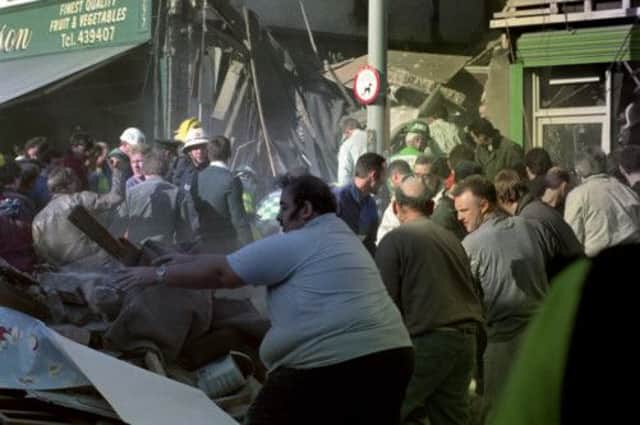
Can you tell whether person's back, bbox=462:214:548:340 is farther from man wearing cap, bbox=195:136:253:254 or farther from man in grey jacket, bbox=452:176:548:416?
man wearing cap, bbox=195:136:253:254

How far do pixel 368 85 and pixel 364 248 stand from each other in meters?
6.18

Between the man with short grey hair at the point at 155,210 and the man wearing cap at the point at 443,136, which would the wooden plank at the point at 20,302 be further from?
the man wearing cap at the point at 443,136

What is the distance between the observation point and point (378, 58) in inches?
429

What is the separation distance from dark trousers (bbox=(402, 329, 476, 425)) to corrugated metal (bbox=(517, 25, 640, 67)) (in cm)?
821

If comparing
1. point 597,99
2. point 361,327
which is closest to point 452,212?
point 361,327

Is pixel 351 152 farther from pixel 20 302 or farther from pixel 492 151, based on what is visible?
pixel 20 302

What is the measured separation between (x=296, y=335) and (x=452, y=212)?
11.9 feet

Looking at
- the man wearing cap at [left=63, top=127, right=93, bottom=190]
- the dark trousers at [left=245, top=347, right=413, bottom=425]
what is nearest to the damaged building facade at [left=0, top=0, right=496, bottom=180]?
the man wearing cap at [left=63, top=127, right=93, bottom=190]

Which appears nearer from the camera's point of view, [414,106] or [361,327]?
[361,327]

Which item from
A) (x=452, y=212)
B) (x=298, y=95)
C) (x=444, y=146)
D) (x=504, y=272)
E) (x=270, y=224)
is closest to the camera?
(x=504, y=272)

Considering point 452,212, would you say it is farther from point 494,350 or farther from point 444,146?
point 444,146

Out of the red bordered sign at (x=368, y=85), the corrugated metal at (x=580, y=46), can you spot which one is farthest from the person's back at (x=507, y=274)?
the corrugated metal at (x=580, y=46)

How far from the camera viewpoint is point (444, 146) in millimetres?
13180

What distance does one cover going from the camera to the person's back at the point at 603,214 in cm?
791
